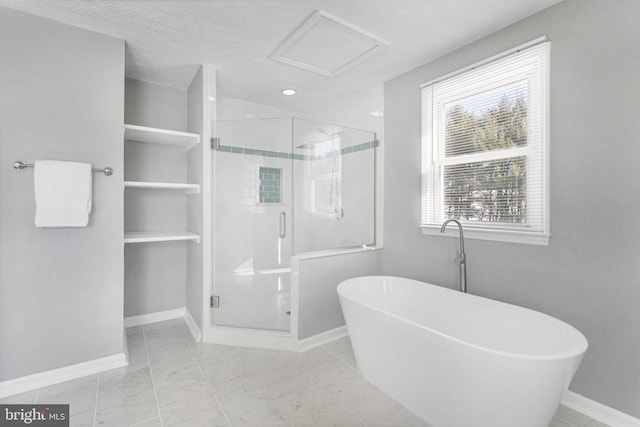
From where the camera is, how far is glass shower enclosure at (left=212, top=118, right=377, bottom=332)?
2.71 meters

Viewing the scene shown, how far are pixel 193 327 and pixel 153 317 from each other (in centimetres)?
57

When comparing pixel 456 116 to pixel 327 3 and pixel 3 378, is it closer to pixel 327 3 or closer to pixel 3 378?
pixel 327 3

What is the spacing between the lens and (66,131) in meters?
2.15

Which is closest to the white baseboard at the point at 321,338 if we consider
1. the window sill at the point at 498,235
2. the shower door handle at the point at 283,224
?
the shower door handle at the point at 283,224

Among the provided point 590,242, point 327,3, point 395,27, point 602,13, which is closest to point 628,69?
point 602,13

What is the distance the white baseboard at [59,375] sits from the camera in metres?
1.98

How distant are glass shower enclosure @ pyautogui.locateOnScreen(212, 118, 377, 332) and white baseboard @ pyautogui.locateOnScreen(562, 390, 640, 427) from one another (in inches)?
77.4

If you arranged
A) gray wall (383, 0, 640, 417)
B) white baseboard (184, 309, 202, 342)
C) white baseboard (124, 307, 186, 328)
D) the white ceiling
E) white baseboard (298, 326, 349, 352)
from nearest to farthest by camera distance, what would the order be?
gray wall (383, 0, 640, 417) < the white ceiling < white baseboard (298, 326, 349, 352) < white baseboard (184, 309, 202, 342) < white baseboard (124, 307, 186, 328)

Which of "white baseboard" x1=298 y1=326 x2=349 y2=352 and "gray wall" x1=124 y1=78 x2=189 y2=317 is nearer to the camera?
"white baseboard" x1=298 y1=326 x2=349 y2=352

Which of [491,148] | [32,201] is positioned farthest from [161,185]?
[491,148]

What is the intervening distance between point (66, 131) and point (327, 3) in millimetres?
1991

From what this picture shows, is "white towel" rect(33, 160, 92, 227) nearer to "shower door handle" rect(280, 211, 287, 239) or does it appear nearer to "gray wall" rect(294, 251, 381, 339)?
"shower door handle" rect(280, 211, 287, 239)

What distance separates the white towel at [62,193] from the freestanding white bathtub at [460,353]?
193 cm

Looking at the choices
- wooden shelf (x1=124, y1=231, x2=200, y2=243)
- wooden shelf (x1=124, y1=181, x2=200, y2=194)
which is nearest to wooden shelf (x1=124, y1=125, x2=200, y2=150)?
wooden shelf (x1=124, y1=181, x2=200, y2=194)
